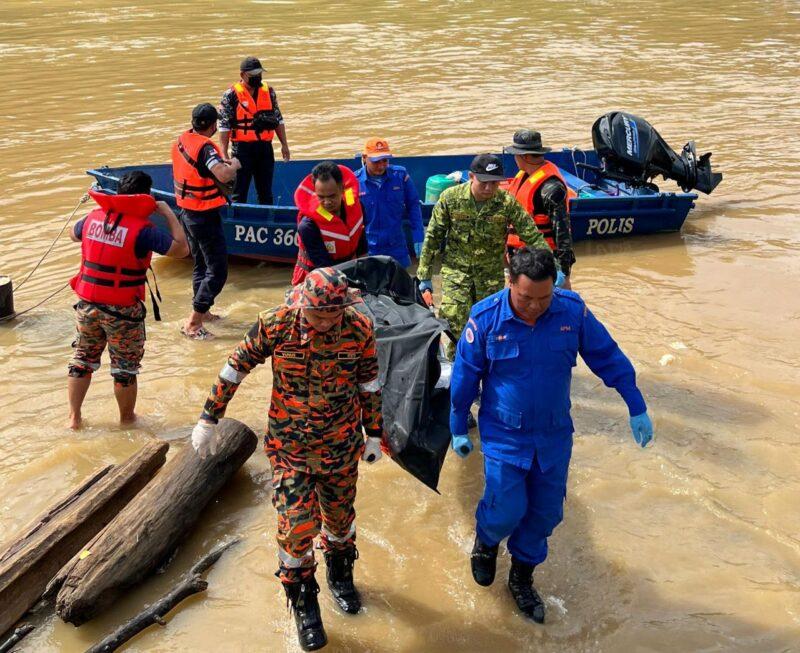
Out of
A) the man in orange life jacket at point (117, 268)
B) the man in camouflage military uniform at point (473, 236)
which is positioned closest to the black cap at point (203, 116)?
the man in orange life jacket at point (117, 268)

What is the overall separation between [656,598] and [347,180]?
353 cm

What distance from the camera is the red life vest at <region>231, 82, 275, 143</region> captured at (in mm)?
9227

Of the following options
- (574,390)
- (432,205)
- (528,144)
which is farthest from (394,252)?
(432,205)

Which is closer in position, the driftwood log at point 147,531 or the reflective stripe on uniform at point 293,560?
the reflective stripe on uniform at point 293,560

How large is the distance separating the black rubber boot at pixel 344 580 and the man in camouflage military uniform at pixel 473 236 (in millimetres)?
2032

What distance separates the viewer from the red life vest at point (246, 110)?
9.23m

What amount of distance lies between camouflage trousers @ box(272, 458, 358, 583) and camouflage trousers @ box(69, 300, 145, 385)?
7.74 feet

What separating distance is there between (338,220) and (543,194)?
5.20ft

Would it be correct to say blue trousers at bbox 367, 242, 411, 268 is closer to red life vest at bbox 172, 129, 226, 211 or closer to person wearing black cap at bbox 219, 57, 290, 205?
red life vest at bbox 172, 129, 226, 211

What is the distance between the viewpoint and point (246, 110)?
9250 mm

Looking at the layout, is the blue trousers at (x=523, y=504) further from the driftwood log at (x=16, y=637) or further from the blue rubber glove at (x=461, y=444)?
the driftwood log at (x=16, y=637)

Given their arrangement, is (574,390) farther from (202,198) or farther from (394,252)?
(202,198)

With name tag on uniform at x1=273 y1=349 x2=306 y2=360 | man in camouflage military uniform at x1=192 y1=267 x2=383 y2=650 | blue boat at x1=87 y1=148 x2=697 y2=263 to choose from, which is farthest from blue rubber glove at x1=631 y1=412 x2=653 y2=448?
blue boat at x1=87 y1=148 x2=697 y2=263

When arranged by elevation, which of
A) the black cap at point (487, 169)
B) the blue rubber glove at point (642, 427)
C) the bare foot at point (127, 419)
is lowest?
the bare foot at point (127, 419)
